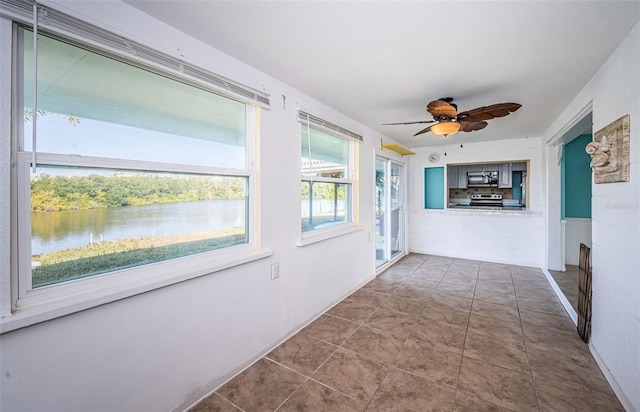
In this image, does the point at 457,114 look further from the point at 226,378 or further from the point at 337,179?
the point at 226,378

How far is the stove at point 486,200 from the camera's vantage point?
5.50 m

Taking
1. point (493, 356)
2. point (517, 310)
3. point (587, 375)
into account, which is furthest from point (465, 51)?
point (517, 310)

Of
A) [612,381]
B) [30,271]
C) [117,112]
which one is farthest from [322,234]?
[612,381]

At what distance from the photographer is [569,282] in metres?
3.72

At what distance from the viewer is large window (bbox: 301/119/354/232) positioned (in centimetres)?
277

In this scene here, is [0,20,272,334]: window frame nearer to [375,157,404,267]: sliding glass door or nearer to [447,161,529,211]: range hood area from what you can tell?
[375,157,404,267]: sliding glass door

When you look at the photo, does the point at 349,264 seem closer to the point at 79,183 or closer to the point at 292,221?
the point at 292,221

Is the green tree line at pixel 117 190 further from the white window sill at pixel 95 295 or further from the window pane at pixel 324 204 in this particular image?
the window pane at pixel 324 204

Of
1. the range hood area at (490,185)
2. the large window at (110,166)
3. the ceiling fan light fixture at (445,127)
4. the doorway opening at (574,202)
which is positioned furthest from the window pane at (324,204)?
the doorway opening at (574,202)

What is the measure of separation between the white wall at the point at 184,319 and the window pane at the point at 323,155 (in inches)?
9.6

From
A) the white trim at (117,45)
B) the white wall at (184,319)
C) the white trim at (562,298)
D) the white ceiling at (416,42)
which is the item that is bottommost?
the white trim at (562,298)

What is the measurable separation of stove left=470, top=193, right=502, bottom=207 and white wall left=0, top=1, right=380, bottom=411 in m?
4.29

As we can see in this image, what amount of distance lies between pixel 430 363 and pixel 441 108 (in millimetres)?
2161

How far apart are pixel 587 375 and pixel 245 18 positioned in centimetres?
340
